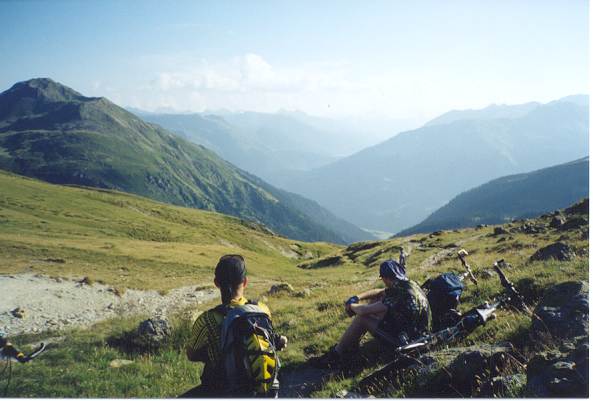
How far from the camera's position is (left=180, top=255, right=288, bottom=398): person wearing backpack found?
618 centimetres

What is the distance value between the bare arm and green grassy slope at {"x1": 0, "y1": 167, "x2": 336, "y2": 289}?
3223 centimetres

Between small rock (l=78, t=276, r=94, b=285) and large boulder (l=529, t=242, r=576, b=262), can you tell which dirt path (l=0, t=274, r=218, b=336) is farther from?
large boulder (l=529, t=242, r=576, b=262)

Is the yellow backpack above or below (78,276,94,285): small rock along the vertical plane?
above

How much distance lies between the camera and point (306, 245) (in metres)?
142

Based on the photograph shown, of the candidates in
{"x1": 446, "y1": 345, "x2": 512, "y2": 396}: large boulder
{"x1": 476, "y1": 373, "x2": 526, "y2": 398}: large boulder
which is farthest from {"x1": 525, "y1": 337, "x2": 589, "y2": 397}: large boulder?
{"x1": 446, "y1": 345, "x2": 512, "y2": 396}: large boulder

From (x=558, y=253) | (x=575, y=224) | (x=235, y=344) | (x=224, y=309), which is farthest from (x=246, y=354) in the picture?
(x=575, y=224)

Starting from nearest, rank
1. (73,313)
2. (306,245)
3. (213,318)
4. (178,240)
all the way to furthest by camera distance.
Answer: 1. (213,318)
2. (73,313)
3. (178,240)
4. (306,245)

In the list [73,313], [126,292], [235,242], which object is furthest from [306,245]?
[73,313]

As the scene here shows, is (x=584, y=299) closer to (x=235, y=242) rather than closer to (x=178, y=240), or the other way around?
(x=178, y=240)

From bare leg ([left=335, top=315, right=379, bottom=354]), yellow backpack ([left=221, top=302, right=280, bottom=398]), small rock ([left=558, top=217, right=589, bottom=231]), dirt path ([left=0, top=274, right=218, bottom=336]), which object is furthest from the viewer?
small rock ([left=558, top=217, right=589, bottom=231])

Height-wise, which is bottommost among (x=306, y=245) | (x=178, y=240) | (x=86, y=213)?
(x=306, y=245)

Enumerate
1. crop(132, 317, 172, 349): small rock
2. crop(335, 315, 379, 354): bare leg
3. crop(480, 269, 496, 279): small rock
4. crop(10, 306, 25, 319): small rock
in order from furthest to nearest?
crop(10, 306, 25, 319): small rock, crop(480, 269, 496, 279): small rock, crop(132, 317, 172, 349): small rock, crop(335, 315, 379, 354): bare leg

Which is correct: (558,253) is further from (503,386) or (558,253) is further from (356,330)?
(503,386)

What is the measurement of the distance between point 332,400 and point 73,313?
22518 mm
